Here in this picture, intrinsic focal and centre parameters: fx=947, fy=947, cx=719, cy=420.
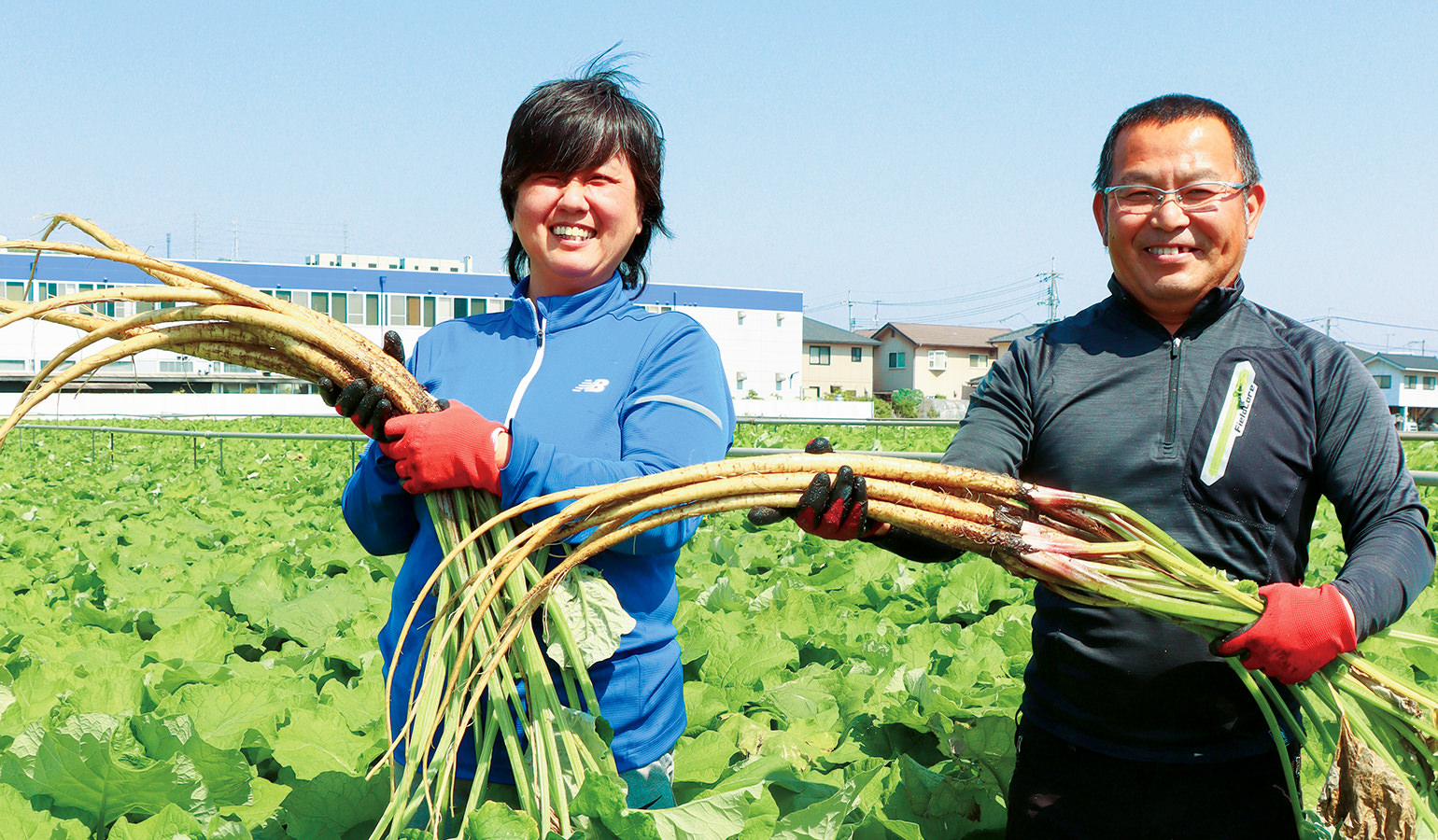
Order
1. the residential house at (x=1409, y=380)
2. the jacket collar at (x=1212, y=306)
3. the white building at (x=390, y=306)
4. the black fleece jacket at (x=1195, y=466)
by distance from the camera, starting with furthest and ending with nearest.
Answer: the residential house at (x=1409, y=380) < the white building at (x=390, y=306) < the jacket collar at (x=1212, y=306) < the black fleece jacket at (x=1195, y=466)

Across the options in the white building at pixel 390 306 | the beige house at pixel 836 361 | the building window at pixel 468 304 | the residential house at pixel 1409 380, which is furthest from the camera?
the beige house at pixel 836 361

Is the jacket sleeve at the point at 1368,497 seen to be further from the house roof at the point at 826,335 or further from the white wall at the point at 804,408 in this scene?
the house roof at the point at 826,335

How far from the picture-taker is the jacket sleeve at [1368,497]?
1374 millimetres

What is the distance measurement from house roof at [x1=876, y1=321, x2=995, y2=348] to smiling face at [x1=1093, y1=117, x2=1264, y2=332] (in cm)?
5689

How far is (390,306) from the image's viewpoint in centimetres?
3856

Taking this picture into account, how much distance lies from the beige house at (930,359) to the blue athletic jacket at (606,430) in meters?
54.9

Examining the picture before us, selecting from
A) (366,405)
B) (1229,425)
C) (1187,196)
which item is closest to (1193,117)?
(1187,196)

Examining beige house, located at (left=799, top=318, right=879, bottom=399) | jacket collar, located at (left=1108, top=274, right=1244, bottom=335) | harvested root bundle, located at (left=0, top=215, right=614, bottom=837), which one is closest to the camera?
harvested root bundle, located at (left=0, top=215, right=614, bottom=837)

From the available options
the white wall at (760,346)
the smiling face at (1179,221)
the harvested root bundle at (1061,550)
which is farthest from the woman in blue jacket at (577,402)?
the white wall at (760,346)

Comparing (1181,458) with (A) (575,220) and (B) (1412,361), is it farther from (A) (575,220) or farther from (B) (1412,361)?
(B) (1412,361)

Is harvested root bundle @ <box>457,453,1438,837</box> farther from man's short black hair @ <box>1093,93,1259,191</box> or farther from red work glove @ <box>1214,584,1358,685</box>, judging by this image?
man's short black hair @ <box>1093,93,1259,191</box>

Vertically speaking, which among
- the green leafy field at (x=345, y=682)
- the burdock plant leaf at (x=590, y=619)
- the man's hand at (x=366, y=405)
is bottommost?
the green leafy field at (x=345, y=682)

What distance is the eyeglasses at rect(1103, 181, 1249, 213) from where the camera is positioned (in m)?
1.60

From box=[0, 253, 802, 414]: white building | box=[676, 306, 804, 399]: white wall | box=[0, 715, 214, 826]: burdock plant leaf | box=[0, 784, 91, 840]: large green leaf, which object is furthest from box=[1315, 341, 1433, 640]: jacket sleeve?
box=[676, 306, 804, 399]: white wall
